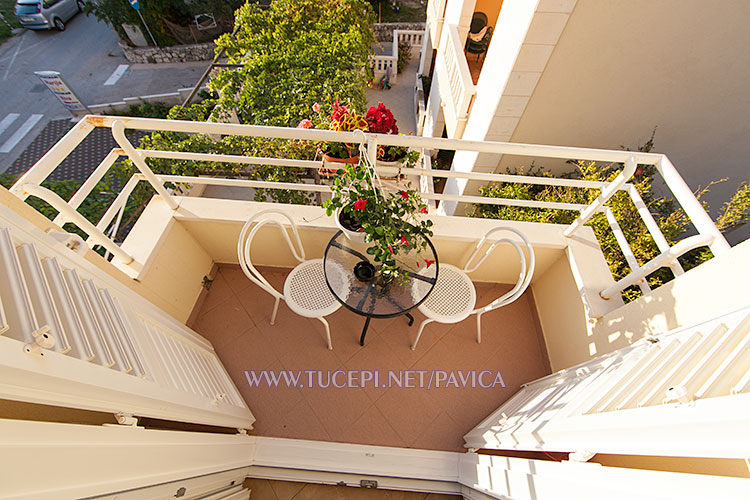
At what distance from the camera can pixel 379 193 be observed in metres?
1.46

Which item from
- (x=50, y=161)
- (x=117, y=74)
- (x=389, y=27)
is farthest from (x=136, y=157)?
(x=117, y=74)

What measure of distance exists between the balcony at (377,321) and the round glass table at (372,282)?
28 centimetres

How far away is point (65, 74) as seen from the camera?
9234 mm

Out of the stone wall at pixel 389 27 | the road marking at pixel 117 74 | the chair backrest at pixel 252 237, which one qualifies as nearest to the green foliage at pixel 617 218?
the chair backrest at pixel 252 237

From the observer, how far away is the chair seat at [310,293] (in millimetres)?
1788

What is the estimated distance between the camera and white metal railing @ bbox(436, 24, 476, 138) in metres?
3.58

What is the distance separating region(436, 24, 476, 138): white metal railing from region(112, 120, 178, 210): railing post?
3.01 m

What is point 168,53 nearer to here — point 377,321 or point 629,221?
point 377,321

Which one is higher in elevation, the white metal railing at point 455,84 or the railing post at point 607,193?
the white metal railing at point 455,84

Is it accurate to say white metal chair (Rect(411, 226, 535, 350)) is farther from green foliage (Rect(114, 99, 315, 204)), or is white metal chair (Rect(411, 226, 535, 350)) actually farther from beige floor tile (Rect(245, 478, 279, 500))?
green foliage (Rect(114, 99, 315, 204))

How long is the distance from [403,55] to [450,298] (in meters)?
8.05

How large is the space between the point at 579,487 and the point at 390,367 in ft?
4.33

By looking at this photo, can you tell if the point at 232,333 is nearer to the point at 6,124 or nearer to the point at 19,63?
the point at 6,124

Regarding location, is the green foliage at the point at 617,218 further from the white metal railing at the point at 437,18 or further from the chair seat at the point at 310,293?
the white metal railing at the point at 437,18
